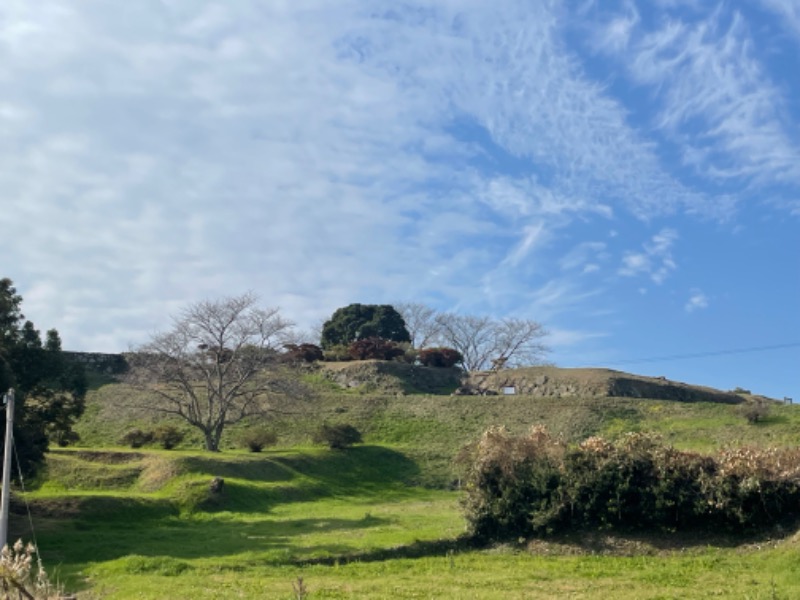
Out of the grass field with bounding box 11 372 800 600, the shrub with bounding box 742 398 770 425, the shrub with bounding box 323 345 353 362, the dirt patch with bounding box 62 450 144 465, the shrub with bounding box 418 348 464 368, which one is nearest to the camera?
the grass field with bounding box 11 372 800 600

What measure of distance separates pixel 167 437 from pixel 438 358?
32.5 metres

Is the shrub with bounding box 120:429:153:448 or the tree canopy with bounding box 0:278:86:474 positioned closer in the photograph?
the tree canopy with bounding box 0:278:86:474

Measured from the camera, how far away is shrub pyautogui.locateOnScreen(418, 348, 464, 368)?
71.4 m

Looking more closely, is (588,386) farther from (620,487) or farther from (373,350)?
(620,487)

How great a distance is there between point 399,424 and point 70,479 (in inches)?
901

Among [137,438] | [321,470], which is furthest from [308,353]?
[321,470]

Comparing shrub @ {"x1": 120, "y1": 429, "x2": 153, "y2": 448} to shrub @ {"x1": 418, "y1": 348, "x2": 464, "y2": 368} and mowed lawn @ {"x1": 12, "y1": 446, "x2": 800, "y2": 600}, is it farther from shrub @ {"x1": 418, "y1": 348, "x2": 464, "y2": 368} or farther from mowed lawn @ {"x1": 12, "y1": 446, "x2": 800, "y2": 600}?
shrub @ {"x1": 418, "y1": 348, "x2": 464, "y2": 368}

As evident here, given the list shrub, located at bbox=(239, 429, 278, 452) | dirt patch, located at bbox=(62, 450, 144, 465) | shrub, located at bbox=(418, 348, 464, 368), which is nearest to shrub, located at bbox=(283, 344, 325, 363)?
shrub, located at bbox=(418, 348, 464, 368)

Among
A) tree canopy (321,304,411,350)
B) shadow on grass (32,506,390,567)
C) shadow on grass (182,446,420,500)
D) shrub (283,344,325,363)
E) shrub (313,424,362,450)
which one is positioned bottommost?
shadow on grass (32,506,390,567)

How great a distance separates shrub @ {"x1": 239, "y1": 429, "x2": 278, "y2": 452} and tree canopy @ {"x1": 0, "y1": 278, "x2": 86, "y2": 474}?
13398 millimetres

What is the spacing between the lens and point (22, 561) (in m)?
5.92

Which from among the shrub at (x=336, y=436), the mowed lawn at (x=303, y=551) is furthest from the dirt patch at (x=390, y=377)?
the mowed lawn at (x=303, y=551)

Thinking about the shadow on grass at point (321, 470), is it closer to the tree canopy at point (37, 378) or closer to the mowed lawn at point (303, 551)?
the mowed lawn at point (303, 551)

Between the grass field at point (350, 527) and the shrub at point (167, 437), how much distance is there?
6.03ft
